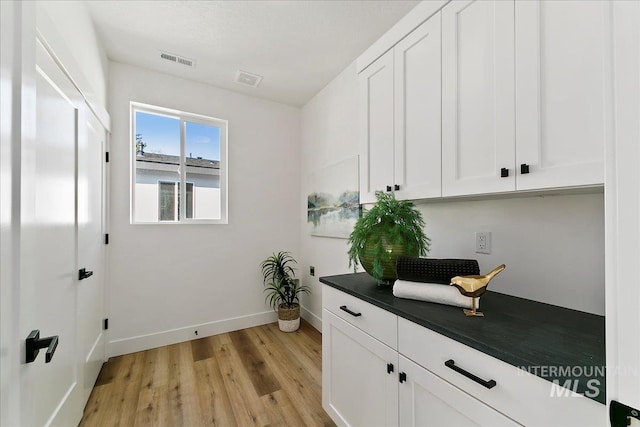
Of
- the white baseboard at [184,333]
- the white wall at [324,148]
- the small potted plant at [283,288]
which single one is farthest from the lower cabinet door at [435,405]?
the white baseboard at [184,333]

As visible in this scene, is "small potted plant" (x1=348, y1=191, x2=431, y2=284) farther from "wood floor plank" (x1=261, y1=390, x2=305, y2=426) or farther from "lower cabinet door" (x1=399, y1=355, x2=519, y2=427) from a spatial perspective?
"wood floor plank" (x1=261, y1=390, x2=305, y2=426)

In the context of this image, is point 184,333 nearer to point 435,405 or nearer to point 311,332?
point 311,332

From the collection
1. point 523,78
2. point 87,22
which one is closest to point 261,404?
point 523,78

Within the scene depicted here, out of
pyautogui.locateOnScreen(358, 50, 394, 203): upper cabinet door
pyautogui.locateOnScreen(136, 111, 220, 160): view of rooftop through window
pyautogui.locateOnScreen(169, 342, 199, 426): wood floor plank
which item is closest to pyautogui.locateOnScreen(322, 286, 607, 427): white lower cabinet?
pyautogui.locateOnScreen(358, 50, 394, 203): upper cabinet door

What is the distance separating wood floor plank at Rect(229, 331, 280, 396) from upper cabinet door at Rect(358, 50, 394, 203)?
1.57m

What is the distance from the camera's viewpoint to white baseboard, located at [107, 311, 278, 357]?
8.20ft

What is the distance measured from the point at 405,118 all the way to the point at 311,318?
2461 mm

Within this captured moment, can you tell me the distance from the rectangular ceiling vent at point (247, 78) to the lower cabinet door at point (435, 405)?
2.78m

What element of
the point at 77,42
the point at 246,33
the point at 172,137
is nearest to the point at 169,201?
the point at 172,137

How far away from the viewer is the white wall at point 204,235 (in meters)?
2.52

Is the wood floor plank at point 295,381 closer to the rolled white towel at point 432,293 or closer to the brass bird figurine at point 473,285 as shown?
the rolled white towel at point 432,293

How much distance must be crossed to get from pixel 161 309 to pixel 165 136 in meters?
1.79

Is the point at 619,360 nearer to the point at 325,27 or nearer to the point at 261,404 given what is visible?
the point at 261,404

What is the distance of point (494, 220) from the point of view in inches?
56.1
